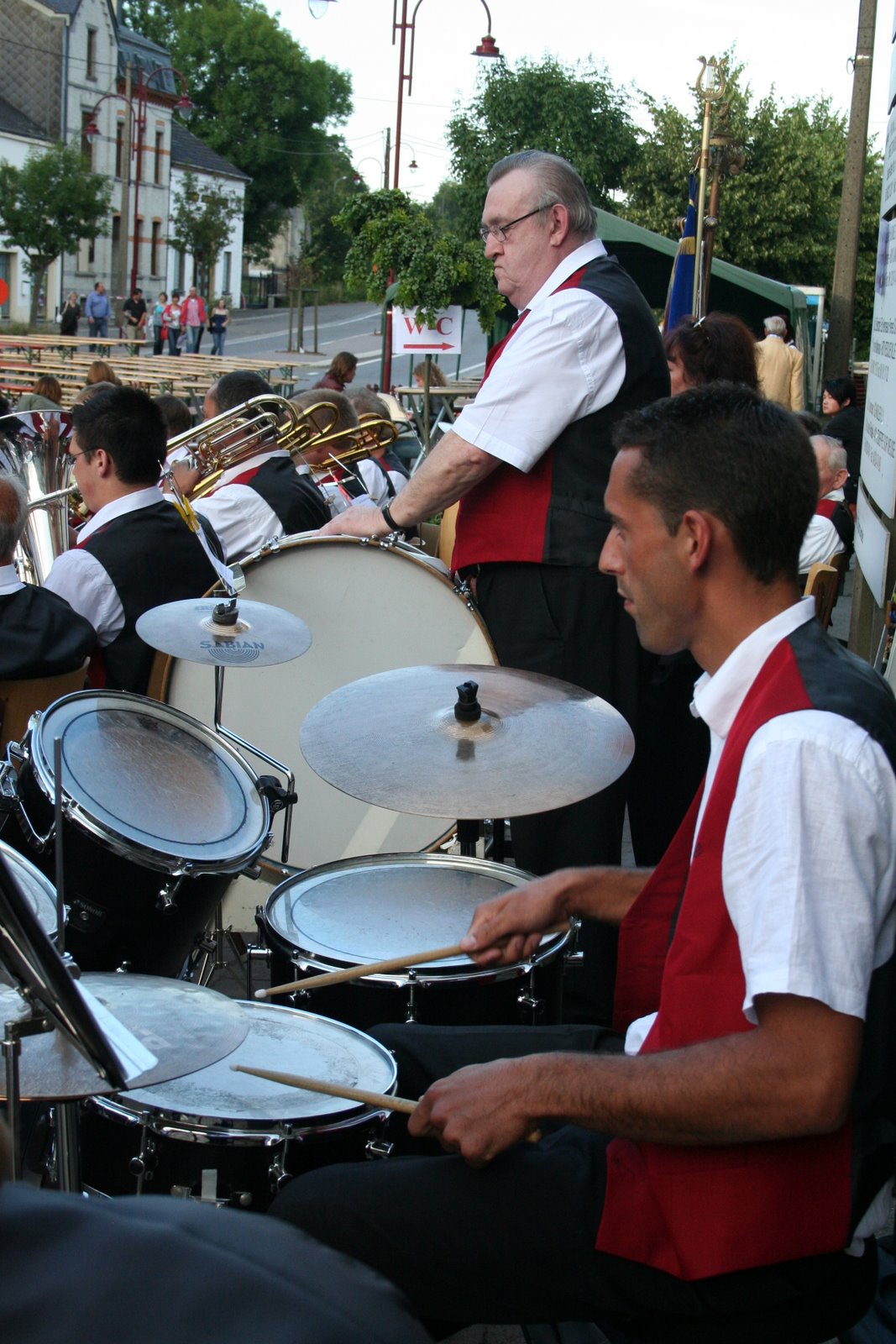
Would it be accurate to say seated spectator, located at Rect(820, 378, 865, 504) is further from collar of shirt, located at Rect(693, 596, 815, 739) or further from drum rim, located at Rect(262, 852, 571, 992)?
collar of shirt, located at Rect(693, 596, 815, 739)

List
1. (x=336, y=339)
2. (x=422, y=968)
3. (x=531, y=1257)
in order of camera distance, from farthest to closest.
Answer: (x=336, y=339) → (x=422, y=968) → (x=531, y=1257)

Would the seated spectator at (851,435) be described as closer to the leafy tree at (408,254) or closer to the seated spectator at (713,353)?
the leafy tree at (408,254)

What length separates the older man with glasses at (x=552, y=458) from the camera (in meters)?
3.37

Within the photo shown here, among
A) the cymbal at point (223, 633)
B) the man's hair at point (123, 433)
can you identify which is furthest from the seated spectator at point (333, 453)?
the cymbal at point (223, 633)

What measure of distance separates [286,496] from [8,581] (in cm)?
190

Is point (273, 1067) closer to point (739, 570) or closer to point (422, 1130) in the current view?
point (422, 1130)

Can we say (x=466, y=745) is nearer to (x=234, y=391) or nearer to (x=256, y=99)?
(x=234, y=391)

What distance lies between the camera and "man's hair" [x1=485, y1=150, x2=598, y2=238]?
139 inches

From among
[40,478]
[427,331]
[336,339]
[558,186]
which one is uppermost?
[336,339]

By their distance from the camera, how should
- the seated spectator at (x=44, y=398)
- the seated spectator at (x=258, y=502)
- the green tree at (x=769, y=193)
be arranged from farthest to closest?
1. the green tree at (x=769, y=193)
2. the seated spectator at (x=44, y=398)
3. the seated spectator at (x=258, y=502)

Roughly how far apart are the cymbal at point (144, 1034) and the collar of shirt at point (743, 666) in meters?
0.71

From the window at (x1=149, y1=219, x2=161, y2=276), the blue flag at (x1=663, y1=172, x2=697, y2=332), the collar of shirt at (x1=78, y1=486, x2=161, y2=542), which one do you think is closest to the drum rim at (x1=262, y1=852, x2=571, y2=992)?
the collar of shirt at (x1=78, y1=486, x2=161, y2=542)

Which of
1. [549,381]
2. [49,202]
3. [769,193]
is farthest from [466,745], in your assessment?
[49,202]

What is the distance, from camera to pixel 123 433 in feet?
14.4
